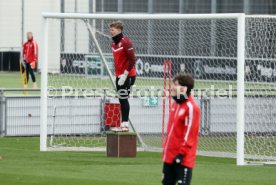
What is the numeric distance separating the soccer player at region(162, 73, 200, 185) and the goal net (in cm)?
677

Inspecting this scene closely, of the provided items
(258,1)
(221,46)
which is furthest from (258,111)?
(258,1)

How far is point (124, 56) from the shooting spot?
20406 millimetres

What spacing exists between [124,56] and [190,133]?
26.8ft

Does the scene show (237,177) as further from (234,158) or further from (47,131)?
(47,131)

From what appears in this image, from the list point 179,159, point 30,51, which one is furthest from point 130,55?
point 30,51

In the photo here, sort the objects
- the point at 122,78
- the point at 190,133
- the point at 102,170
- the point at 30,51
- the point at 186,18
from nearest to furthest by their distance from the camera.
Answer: the point at 190,133 < the point at 102,170 < the point at 122,78 < the point at 186,18 < the point at 30,51

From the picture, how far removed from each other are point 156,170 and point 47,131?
598cm

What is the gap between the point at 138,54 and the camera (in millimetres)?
24797

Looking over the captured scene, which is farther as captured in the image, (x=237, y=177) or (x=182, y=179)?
(x=237, y=177)

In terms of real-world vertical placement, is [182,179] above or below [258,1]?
below

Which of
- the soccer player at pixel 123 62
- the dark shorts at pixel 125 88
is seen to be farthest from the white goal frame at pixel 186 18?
the dark shorts at pixel 125 88

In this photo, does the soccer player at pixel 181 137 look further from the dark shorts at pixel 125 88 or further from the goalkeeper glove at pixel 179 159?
the dark shorts at pixel 125 88

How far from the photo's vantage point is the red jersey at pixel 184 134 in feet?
40.4

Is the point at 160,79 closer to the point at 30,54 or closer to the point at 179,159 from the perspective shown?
the point at 179,159
